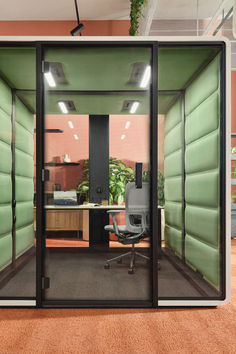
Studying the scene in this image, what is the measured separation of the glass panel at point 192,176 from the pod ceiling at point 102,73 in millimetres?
27

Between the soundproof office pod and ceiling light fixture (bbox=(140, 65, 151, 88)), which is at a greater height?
ceiling light fixture (bbox=(140, 65, 151, 88))

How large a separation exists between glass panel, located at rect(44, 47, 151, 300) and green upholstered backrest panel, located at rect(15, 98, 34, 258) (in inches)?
14.8

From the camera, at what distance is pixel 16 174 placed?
4.13m

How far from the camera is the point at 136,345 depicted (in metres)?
2.16

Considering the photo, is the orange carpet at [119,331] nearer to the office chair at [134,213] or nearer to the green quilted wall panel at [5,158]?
the office chair at [134,213]

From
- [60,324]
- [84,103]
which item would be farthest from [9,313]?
[84,103]

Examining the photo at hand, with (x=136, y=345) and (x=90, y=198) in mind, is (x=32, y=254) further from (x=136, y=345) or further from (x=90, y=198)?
(x=136, y=345)

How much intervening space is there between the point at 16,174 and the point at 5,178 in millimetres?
416

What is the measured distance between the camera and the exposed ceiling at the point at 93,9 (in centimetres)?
602

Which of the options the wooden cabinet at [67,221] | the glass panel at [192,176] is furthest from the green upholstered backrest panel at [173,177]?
the wooden cabinet at [67,221]

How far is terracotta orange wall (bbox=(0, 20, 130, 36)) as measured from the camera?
6.45 m

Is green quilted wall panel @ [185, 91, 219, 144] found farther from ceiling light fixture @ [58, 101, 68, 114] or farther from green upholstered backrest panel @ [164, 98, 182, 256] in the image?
ceiling light fixture @ [58, 101, 68, 114]

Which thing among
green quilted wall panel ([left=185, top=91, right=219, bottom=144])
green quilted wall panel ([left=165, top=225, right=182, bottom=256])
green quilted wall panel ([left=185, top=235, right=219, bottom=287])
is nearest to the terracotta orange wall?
green quilted wall panel ([left=185, top=91, right=219, bottom=144])

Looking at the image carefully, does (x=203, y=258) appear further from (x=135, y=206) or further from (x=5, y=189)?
(x=5, y=189)
